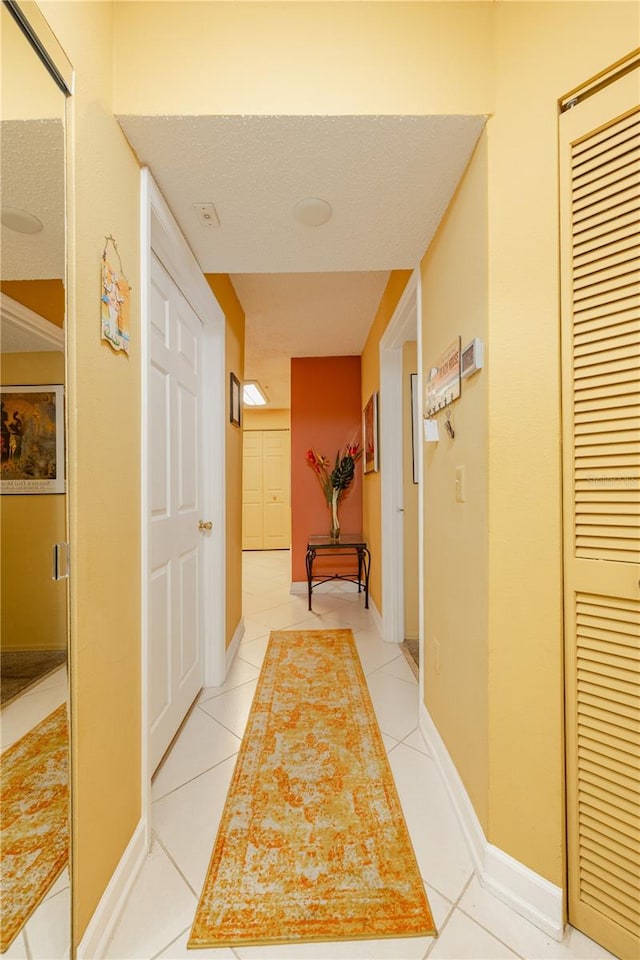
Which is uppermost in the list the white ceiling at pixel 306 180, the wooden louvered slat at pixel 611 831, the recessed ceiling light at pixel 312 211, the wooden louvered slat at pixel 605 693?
the white ceiling at pixel 306 180

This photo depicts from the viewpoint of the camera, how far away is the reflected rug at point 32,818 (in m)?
0.72

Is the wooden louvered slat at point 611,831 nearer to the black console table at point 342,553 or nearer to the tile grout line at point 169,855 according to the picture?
the tile grout line at point 169,855

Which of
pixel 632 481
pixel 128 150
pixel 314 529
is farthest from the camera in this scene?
pixel 314 529

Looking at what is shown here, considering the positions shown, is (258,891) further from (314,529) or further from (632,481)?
(314,529)

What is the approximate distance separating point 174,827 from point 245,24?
2479mm

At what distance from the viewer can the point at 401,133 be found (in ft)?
3.91

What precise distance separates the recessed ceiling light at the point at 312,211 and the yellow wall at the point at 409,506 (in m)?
1.56

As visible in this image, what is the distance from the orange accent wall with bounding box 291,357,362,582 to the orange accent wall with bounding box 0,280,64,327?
3580 mm

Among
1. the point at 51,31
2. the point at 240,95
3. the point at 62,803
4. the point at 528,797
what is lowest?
the point at 528,797

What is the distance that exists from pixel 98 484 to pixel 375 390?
2.62 metres

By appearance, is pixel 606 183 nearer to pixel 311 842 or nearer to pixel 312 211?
pixel 312 211

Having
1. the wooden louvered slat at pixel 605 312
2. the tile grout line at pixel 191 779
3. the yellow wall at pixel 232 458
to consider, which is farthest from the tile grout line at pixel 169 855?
the wooden louvered slat at pixel 605 312

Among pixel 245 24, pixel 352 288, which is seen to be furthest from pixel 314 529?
pixel 245 24

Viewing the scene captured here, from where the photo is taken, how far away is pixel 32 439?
2.62 feet
